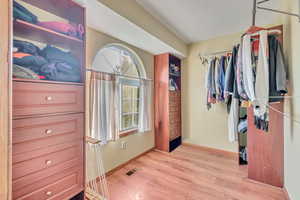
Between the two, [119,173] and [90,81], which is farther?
[119,173]

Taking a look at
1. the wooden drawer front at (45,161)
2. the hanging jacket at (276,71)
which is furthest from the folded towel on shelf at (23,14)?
the hanging jacket at (276,71)

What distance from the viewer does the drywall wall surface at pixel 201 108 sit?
283 centimetres

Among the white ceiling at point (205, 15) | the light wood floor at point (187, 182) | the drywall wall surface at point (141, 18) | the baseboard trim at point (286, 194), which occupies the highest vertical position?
the white ceiling at point (205, 15)

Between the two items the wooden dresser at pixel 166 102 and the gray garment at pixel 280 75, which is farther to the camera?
the wooden dresser at pixel 166 102

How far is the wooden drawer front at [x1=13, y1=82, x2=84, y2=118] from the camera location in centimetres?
89

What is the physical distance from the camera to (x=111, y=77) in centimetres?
200

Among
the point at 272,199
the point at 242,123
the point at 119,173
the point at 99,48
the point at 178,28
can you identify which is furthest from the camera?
the point at 178,28

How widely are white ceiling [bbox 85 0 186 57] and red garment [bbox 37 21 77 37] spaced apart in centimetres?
37

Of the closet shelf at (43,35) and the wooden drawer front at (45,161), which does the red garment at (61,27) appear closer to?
the closet shelf at (43,35)

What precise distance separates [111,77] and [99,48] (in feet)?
1.46

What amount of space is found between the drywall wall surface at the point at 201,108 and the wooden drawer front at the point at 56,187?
8.64 feet

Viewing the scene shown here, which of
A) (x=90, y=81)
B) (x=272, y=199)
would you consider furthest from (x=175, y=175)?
(x=90, y=81)

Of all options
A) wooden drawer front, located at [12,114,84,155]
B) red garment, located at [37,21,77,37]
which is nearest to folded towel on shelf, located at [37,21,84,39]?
red garment, located at [37,21,77,37]

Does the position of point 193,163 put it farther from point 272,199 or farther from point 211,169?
point 272,199
